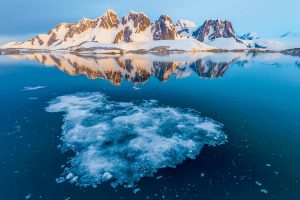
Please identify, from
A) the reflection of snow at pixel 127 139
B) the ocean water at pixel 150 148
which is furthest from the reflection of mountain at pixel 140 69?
the ocean water at pixel 150 148

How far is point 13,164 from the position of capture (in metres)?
13.4

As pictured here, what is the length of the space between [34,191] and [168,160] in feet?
24.4

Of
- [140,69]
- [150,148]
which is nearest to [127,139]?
[150,148]

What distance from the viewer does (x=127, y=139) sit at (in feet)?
54.3

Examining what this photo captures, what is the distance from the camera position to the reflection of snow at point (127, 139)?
500 inches

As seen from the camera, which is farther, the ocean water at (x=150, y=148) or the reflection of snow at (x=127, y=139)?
the reflection of snow at (x=127, y=139)

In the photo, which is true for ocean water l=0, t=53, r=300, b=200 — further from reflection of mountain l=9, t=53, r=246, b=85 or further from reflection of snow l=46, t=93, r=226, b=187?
reflection of mountain l=9, t=53, r=246, b=85

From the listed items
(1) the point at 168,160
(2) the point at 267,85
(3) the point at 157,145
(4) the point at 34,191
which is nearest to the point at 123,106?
(3) the point at 157,145

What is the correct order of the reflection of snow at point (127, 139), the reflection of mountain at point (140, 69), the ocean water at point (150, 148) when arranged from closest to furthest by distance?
the ocean water at point (150, 148) < the reflection of snow at point (127, 139) < the reflection of mountain at point (140, 69)

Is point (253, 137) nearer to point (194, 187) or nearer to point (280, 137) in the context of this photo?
point (280, 137)

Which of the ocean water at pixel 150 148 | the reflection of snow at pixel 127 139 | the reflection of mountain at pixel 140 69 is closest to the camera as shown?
the ocean water at pixel 150 148

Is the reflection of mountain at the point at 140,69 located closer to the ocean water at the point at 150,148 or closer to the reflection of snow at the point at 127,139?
the reflection of snow at the point at 127,139

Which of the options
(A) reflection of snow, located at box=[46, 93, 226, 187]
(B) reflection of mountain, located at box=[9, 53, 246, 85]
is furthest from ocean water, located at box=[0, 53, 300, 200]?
(B) reflection of mountain, located at box=[9, 53, 246, 85]

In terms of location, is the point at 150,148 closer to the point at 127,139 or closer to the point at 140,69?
the point at 127,139
